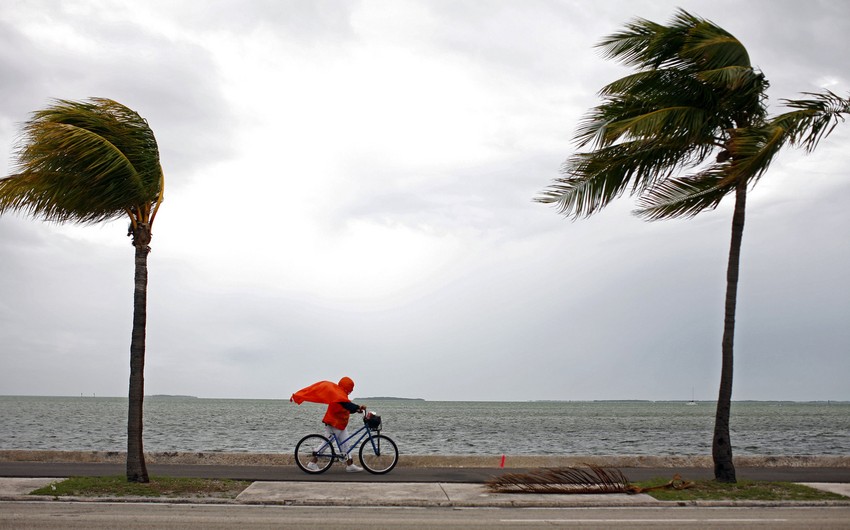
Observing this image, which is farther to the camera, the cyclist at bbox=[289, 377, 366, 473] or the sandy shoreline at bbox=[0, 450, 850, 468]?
the sandy shoreline at bbox=[0, 450, 850, 468]

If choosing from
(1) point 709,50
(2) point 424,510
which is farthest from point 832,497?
(1) point 709,50

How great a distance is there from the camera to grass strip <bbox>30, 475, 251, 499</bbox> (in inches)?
467

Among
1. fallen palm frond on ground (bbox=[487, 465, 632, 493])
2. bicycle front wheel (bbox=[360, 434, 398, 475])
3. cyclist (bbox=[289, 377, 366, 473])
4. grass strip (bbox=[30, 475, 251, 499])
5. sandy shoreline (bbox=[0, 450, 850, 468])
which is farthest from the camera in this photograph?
sandy shoreline (bbox=[0, 450, 850, 468])

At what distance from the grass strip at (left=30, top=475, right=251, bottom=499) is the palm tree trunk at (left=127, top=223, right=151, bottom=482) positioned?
0.35m

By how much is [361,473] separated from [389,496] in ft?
10.4

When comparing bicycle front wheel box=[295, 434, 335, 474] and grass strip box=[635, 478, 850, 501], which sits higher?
bicycle front wheel box=[295, 434, 335, 474]

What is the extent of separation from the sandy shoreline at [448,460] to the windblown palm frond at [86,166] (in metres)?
5.46

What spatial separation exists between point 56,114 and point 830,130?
38.9 feet

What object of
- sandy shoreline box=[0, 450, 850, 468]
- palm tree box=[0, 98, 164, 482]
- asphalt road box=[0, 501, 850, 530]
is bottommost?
Result: asphalt road box=[0, 501, 850, 530]

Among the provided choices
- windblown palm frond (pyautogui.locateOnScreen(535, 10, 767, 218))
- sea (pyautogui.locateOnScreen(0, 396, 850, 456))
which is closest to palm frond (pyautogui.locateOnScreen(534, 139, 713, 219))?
windblown palm frond (pyautogui.locateOnScreen(535, 10, 767, 218))

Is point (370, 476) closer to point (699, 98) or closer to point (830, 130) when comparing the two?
point (699, 98)

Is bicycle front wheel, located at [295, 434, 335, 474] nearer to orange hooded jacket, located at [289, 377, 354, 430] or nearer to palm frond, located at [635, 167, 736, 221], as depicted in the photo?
orange hooded jacket, located at [289, 377, 354, 430]

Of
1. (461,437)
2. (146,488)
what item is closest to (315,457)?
(146,488)

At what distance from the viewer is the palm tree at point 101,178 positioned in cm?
1225
